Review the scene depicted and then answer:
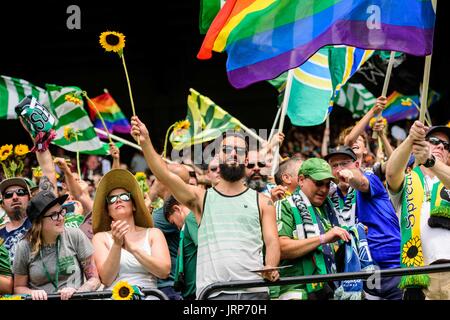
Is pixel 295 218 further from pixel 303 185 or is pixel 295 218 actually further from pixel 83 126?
pixel 83 126

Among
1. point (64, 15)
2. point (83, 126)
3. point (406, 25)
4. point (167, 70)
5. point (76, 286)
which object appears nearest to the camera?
point (76, 286)

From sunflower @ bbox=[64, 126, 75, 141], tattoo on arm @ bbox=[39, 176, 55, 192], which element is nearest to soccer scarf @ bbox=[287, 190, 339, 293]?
tattoo on arm @ bbox=[39, 176, 55, 192]

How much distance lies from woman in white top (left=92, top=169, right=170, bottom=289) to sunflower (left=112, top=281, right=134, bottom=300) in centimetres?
36

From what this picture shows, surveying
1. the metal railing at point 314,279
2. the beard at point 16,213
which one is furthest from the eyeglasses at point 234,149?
the beard at point 16,213

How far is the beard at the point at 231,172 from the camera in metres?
6.60

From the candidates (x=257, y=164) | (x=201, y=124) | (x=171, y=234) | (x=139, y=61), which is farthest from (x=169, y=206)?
(x=139, y=61)

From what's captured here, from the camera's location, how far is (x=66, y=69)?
18266 mm

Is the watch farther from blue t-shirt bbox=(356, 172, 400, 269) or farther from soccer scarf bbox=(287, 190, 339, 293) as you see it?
blue t-shirt bbox=(356, 172, 400, 269)

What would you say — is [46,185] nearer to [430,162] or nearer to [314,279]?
[314,279]

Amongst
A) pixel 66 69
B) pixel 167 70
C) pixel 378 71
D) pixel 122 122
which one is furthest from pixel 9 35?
pixel 378 71

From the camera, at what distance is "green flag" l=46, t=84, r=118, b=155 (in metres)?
10.6

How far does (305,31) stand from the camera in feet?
25.0

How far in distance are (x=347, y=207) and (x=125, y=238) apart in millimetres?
1999
